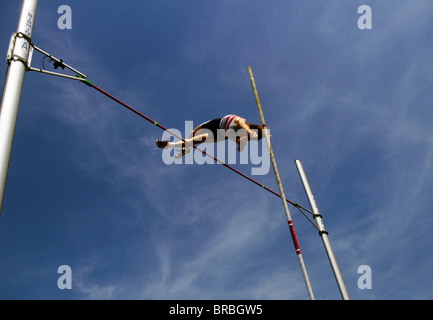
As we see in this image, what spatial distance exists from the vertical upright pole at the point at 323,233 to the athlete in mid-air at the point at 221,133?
2.25m

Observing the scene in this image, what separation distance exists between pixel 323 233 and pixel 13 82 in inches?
324

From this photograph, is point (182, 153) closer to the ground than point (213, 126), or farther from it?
closer to the ground

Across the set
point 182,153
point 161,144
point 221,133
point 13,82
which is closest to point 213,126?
point 221,133

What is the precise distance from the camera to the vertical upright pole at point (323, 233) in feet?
26.4

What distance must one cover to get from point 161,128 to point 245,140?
7.73 feet

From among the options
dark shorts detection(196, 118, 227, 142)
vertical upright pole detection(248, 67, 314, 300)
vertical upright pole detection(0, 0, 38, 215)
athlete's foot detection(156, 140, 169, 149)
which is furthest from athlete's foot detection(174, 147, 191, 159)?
vertical upright pole detection(0, 0, 38, 215)

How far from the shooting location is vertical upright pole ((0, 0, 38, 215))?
391 centimetres

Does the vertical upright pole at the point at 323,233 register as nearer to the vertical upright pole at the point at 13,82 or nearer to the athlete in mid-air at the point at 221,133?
the athlete in mid-air at the point at 221,133

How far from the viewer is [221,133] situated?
9266 mm

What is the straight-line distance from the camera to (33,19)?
497 cm

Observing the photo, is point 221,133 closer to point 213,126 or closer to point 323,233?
point 213,126
